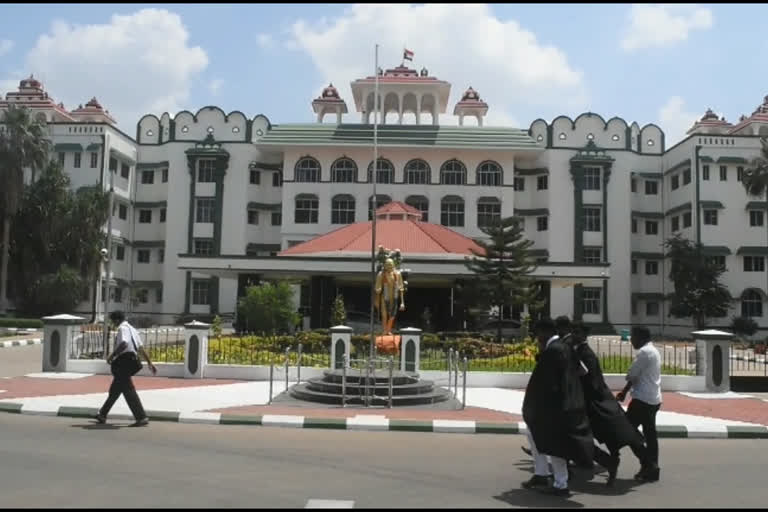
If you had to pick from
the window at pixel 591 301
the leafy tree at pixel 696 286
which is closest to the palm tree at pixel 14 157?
the window at pixel 591 301

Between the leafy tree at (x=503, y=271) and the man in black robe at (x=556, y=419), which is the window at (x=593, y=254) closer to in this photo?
the leafy tree at (x=503, y=271)

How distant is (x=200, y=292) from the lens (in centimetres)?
4984

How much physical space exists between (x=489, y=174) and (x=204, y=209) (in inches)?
752

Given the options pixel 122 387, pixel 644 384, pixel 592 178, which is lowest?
pixel 122 387

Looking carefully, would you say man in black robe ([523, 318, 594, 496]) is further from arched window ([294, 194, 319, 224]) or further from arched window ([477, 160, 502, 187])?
arched window ([477, 160, 502, 187])

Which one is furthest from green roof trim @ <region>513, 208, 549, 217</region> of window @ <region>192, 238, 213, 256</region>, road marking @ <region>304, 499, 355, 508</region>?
road marking @ <region>304, 499, 355, 508</region>

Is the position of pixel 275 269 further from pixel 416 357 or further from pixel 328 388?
pixel 328 388

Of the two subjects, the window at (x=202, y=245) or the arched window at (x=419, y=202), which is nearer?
the arched window at (x=419, y=202)

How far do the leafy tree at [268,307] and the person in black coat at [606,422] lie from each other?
19.8 meters

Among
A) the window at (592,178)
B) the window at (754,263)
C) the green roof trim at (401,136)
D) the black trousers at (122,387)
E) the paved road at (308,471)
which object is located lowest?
the paved road at (308,471)

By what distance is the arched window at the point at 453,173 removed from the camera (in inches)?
1905

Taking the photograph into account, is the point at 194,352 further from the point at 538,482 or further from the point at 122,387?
the point at 538,482

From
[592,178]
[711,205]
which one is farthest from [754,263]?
[592,178]

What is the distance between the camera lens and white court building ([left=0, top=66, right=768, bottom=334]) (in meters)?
46.4
